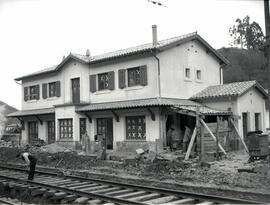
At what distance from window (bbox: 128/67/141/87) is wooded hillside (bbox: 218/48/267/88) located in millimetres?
33567

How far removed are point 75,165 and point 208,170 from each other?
23.4 feet

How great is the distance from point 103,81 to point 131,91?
3010 mm

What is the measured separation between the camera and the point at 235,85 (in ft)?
73.7

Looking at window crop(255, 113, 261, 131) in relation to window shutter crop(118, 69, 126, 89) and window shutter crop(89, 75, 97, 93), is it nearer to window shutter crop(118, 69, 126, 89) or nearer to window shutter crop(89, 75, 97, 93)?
window shutter crop(118, 69, 126, 89)

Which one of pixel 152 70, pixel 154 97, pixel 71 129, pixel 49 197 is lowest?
pixel 49 197

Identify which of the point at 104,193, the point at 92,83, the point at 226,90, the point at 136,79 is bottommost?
the point at 104,193

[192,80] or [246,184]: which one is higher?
[192,80]

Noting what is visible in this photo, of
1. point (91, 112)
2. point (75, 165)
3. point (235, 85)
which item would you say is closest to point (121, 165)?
point (75, 165)

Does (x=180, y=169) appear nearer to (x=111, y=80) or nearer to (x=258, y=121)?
(x=111, y=80)

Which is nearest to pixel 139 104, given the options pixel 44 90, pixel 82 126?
pixel 82 126

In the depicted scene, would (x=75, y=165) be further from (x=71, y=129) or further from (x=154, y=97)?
(x=71, y=129)

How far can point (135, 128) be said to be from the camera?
2178cm

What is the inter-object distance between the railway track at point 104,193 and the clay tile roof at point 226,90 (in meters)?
11.6

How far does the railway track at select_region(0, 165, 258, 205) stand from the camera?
355 inches
